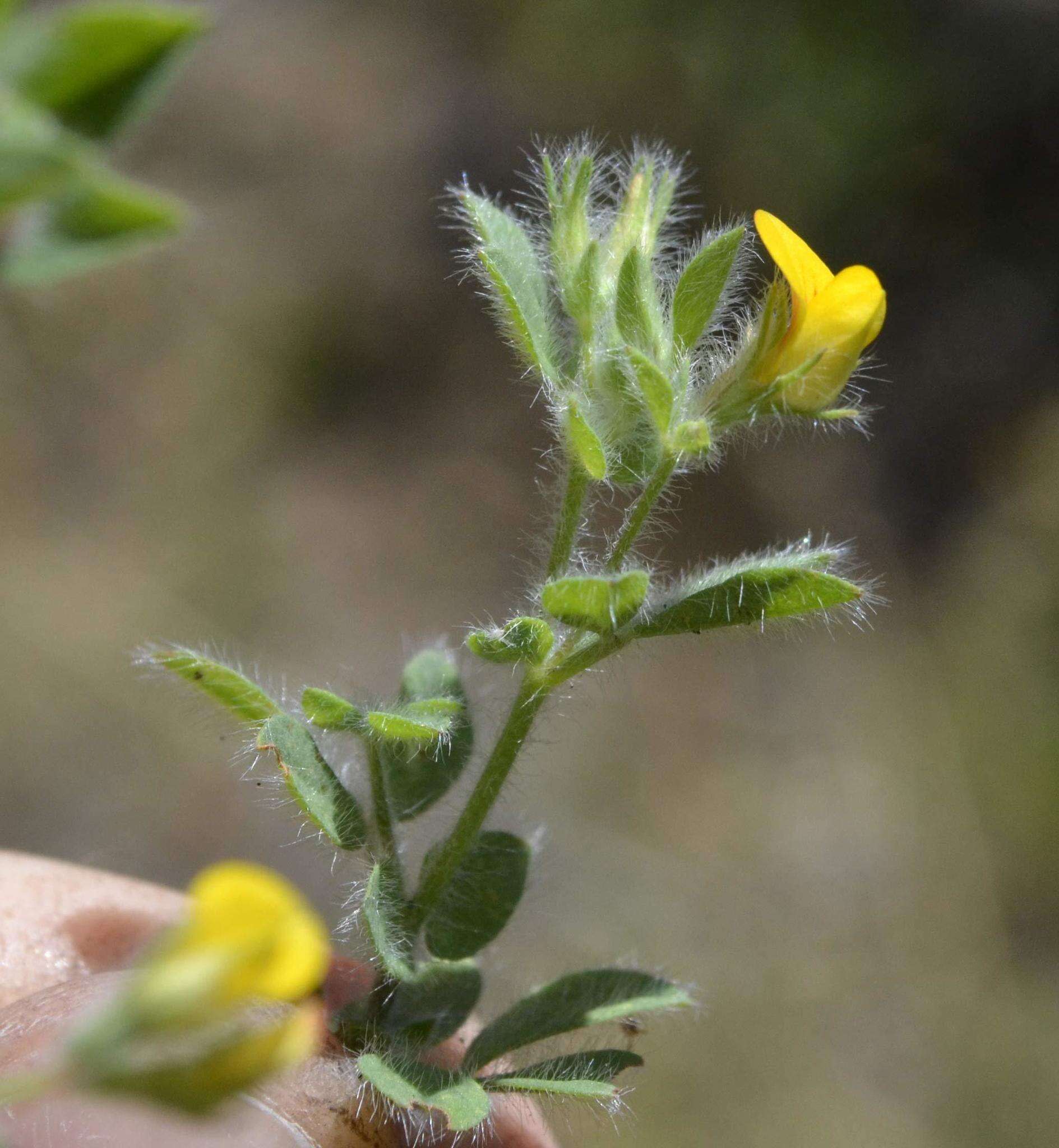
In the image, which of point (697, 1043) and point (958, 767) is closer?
point (697, 1043)

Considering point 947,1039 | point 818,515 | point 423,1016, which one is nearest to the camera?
point 423,1016

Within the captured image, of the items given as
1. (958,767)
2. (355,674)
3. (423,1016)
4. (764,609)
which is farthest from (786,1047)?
(764,609)

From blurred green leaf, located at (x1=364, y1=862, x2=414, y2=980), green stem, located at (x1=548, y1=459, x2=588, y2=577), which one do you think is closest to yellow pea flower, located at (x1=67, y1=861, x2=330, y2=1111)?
blurred green leaf, located at (x1=364, y1=862, x2=414, y2=980)

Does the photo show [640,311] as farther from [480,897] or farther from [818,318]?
[480,897]

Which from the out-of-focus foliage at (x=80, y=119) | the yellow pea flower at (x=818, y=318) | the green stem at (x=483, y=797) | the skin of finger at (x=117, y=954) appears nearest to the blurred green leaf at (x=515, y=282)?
the yellow pea flower at (x=818, y=318)

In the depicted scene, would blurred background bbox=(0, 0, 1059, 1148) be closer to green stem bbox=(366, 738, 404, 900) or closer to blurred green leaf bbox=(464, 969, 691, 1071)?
blurred green leaf bbox=(464, 969, 691, 1071)

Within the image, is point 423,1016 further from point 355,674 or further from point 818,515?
point 818,515
